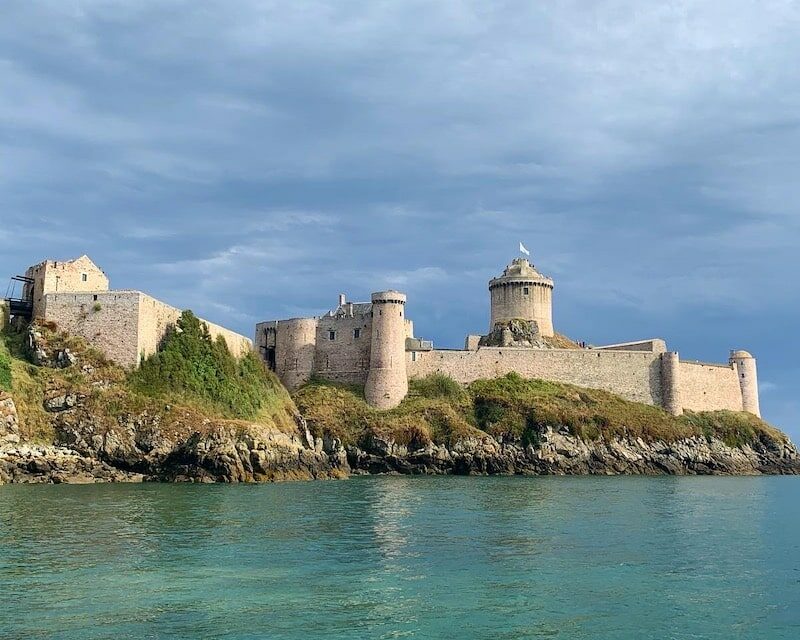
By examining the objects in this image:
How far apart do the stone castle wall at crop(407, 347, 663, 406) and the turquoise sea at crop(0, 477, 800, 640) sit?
1430 inches

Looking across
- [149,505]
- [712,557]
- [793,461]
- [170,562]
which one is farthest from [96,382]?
[793,461]

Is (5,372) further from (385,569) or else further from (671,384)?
(671,384)

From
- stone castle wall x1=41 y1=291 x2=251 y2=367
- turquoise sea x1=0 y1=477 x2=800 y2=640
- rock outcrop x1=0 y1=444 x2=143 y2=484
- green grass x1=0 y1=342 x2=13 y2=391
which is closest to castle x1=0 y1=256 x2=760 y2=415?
stone castle wall x1=41 y1=291 x2=251 y2=367

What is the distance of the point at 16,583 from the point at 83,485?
2725 centimetres

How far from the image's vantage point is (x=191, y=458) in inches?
1973

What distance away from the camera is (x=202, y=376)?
194 ft

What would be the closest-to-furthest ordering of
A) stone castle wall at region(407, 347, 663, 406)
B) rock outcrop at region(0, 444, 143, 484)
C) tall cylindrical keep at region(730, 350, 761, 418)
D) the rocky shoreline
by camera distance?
rock outcrop at region(0, 444, 143, 484)
the rocky shoreline
stone castle wall at region(407, 347, 663, 406)
tall cylindrical keep at region(730, 350, 761, 418)

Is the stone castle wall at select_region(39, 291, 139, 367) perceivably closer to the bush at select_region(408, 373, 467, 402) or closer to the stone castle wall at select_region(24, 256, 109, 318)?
the stone castle wall at select_region(24, 256, 109, 318)

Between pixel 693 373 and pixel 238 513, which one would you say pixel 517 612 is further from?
pixel 693 373

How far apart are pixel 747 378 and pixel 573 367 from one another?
2093cm

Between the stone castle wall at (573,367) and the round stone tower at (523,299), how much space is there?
837 centimetres

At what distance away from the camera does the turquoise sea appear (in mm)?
17516

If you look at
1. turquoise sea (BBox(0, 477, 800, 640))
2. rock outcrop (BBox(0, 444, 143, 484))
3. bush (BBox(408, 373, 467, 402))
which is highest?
bush (BBox(408, 373, 467, 402))

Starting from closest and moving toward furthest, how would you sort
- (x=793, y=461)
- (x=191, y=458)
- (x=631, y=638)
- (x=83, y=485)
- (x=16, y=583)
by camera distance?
1. (x=631, y=638)
2. (x=16, y=583)
3. (x=83, y=485)
4. (x=191, y=458)
5. (x=793, y=461)
